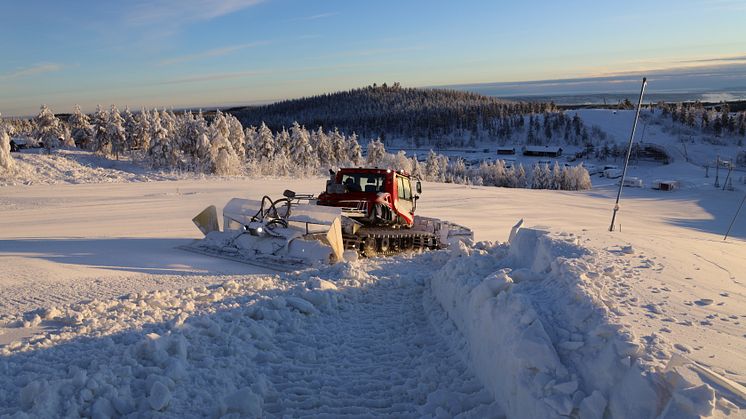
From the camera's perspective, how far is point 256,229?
40.6 ft

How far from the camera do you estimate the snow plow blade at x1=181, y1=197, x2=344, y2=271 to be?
11.5 m

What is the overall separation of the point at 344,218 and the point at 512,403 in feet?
28.5

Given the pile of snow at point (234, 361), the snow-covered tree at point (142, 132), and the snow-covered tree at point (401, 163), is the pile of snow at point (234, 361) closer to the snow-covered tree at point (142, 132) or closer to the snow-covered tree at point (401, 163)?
the snow-covered tree at point (142, 132)

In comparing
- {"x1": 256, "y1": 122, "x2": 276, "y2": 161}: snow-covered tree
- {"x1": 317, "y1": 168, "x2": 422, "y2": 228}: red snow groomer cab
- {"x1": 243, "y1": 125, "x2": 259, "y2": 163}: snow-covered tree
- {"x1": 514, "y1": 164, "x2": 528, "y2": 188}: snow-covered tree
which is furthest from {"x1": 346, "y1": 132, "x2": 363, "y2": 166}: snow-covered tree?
{"x1": 317, "y1": 168, "x2": 422, "y2": 228}: red snow groomer cab

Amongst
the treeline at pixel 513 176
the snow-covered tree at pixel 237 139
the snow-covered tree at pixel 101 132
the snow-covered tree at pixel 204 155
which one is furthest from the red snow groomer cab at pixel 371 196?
A: the treeline at pixel 513 176

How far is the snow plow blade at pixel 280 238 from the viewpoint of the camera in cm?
1153

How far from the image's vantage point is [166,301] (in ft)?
26.7

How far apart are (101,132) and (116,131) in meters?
2.87

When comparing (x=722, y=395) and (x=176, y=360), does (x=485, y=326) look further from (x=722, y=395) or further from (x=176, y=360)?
(x=176, y=360)

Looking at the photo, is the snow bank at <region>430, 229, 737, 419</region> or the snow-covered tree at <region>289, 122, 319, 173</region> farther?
the snow-covered tree at <region>289, 122, 319, 173</region>

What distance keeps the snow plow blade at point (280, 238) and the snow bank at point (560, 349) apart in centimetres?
423

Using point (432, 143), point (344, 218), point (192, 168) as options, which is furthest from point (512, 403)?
point (432, 143)

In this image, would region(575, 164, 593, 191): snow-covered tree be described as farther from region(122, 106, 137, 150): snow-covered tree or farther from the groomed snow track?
the groomed snow track

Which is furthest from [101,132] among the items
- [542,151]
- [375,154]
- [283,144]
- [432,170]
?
[542,151]
